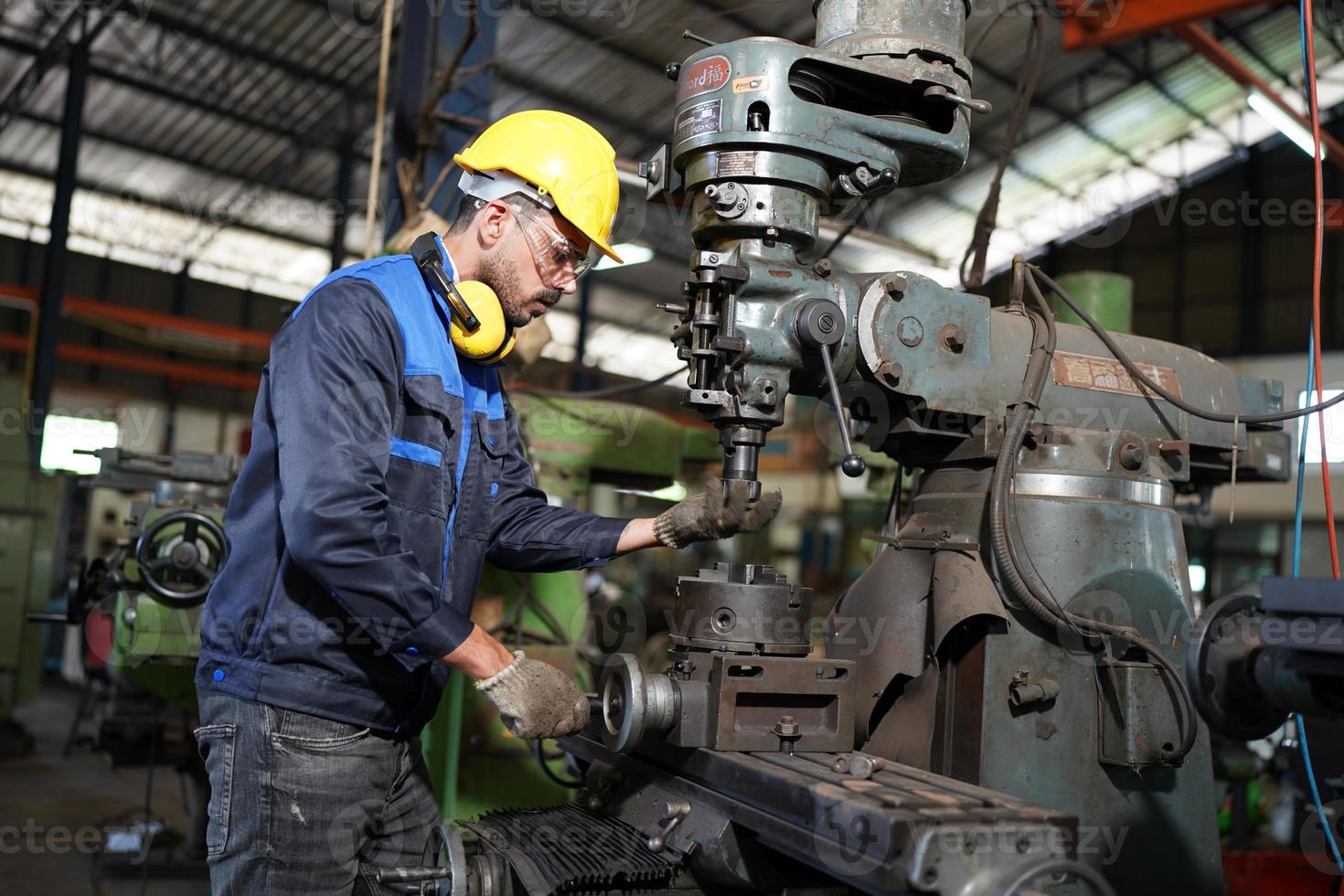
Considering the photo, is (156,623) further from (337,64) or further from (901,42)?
(337,64)

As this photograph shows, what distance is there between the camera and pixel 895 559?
57.9 inches

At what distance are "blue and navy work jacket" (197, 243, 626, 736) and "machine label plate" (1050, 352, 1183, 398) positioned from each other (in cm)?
80

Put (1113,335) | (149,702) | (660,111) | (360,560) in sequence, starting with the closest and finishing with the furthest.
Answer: (360,560), (1113,335), (149,702), (660,111)

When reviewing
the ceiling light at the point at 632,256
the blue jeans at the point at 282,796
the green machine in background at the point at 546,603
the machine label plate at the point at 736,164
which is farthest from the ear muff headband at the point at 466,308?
the green machine in background at the point at 546,603

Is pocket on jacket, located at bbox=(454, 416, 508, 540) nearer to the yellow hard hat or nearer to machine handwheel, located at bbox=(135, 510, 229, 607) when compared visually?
the yellow hard hat

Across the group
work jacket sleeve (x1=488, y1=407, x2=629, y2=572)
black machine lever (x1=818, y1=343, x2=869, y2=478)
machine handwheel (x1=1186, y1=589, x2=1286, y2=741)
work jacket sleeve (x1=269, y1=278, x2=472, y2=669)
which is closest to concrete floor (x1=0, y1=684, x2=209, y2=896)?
work jacket sleeve (x1=488, y1=407, x2=629, y2=572)

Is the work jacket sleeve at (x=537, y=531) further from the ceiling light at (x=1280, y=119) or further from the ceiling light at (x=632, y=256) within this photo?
the ceiling light at (x=1280, y=119)

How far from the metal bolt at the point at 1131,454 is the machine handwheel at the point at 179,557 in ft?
6.35

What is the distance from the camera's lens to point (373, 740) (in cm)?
132

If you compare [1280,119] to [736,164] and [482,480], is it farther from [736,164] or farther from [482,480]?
[482,480]

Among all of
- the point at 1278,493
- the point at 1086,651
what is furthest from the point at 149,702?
the point at 1278,493

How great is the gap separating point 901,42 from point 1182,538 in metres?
0.78

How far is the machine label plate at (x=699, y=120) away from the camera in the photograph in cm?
134

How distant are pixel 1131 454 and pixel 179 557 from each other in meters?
2.05
